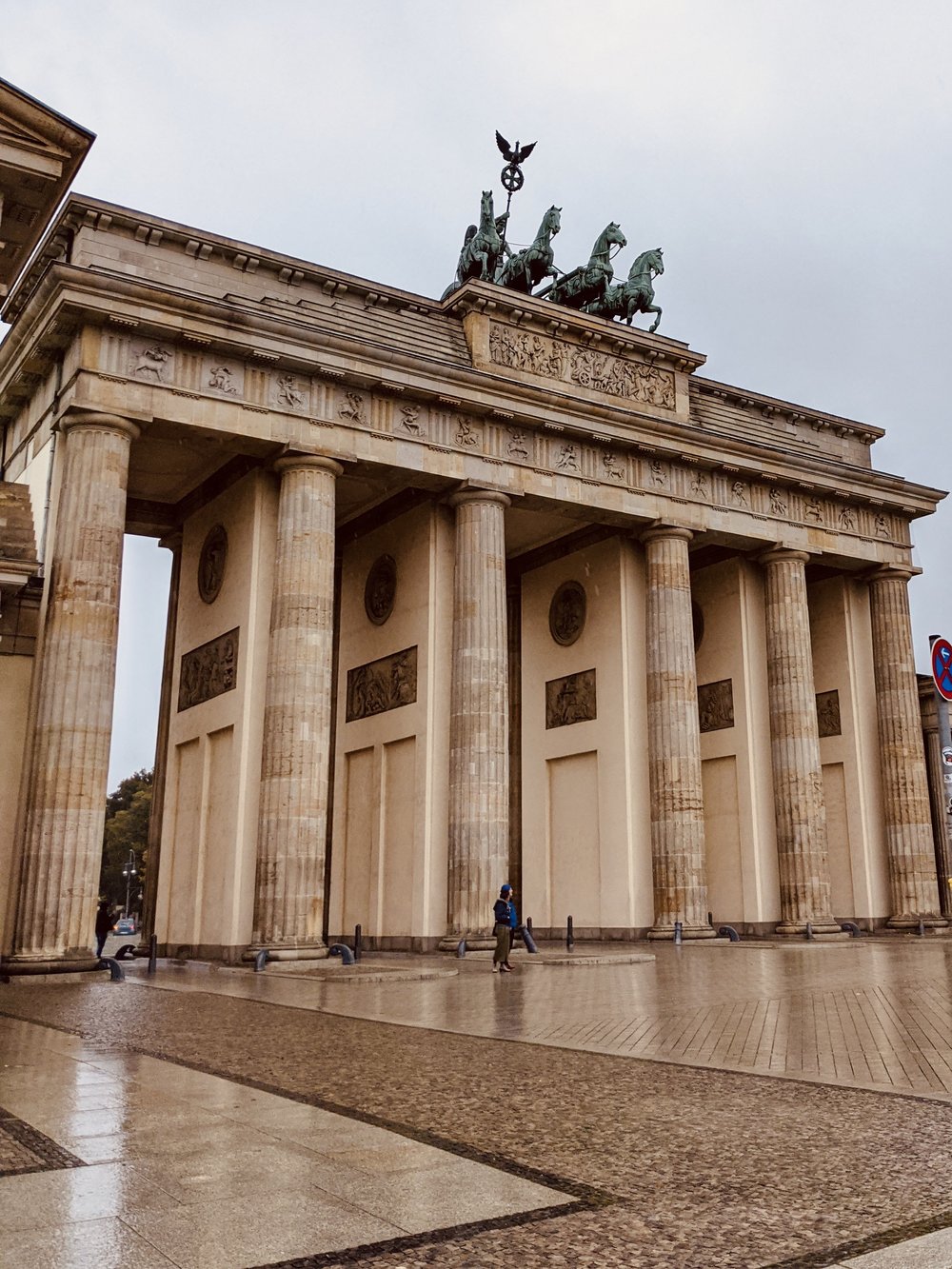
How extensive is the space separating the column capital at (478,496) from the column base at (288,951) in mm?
11394

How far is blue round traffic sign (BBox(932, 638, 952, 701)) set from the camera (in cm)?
1182

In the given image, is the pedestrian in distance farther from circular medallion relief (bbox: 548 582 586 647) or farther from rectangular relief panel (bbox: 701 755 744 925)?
rectangular relief panel (bbox: 701 755 744 925)

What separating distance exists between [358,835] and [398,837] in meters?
2.32

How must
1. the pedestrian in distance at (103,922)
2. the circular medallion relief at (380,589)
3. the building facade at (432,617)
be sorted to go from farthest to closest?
the circular medallion relief at (380,589) < the pedestrian in distance at (103,922) < the building facade at (432,617)

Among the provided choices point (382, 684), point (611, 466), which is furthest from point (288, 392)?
point (611, 466)

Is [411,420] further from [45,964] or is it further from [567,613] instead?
[45,964]

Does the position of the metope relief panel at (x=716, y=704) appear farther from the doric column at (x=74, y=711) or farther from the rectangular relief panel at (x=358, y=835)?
the doric column at (x=74, y=711)

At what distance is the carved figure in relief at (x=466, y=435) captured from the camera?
2830 cm

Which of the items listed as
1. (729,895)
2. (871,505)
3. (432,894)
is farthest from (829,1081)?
(871,505)

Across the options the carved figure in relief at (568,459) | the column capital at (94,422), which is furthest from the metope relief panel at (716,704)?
the column capital at (94,422)

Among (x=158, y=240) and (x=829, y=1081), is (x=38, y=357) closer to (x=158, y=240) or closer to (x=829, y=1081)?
(x=158, y=240)

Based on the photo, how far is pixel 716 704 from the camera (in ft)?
116

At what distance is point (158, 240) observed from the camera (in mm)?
26234

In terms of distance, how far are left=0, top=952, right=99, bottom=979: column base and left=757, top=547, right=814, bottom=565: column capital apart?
22539 millimetres
